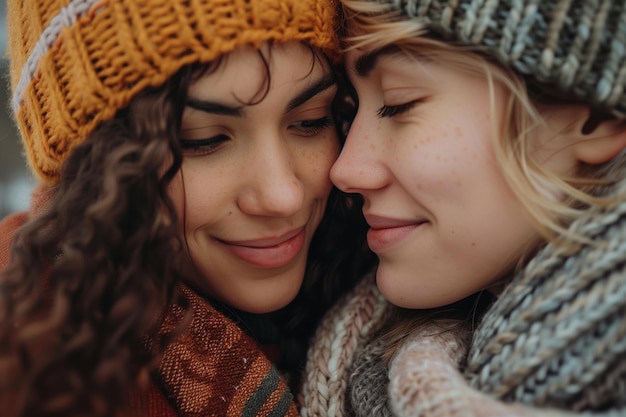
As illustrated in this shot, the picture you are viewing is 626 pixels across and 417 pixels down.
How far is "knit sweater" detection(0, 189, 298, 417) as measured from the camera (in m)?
1.21

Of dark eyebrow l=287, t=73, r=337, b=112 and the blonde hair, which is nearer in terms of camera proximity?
the blonde hair

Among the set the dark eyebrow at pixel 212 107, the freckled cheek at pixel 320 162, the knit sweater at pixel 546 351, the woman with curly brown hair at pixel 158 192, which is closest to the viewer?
the knit sweater at pixel 546 351

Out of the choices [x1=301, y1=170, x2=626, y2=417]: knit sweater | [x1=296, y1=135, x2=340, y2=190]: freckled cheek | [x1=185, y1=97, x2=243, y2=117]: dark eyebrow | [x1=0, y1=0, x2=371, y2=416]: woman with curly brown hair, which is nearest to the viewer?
[x1=301, y1=170, x2=626, y2=417]: knit sweater

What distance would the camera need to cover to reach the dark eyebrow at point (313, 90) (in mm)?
1264

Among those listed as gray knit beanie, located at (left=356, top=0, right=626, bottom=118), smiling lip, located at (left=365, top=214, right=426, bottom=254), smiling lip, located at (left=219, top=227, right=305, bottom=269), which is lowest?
smiling lip, located at (left=219, top=227, right=305, bottom=269)

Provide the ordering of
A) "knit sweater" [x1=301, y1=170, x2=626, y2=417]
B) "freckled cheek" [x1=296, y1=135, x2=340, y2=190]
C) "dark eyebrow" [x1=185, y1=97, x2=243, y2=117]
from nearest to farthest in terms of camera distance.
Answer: "knit sweater" [x1=301, y1=170, x2=626, y2=417]
"dark eyebrow" [x1=185, y1=97, x2=243, y2=117]
"freckled cheek" [x1=296, y1=135, x2=340, y2=190]

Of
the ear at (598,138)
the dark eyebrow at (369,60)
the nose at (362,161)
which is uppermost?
the dark eyebrow at (369,60)

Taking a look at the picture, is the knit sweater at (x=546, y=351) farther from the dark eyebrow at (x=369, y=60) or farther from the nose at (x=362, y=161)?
the dark eyebrow at (x=369, y=60)

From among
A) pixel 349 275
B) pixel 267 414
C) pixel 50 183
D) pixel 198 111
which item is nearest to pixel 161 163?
pixel 198 111

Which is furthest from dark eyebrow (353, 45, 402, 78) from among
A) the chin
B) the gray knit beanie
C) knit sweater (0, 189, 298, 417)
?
knit sweater (0, 189, 298, 417)

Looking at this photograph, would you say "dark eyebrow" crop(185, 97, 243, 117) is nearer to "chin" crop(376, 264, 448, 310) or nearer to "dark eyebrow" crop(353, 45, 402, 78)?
"dark eyebrow" crop(353, 45, 402, 78)

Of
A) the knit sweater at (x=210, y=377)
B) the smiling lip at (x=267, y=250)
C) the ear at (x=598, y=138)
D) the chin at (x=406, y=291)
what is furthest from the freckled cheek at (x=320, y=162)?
the ear at (x=598, y=138)

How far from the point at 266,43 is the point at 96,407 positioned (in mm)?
682

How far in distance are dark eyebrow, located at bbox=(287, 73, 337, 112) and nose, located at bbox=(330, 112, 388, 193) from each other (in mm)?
89
